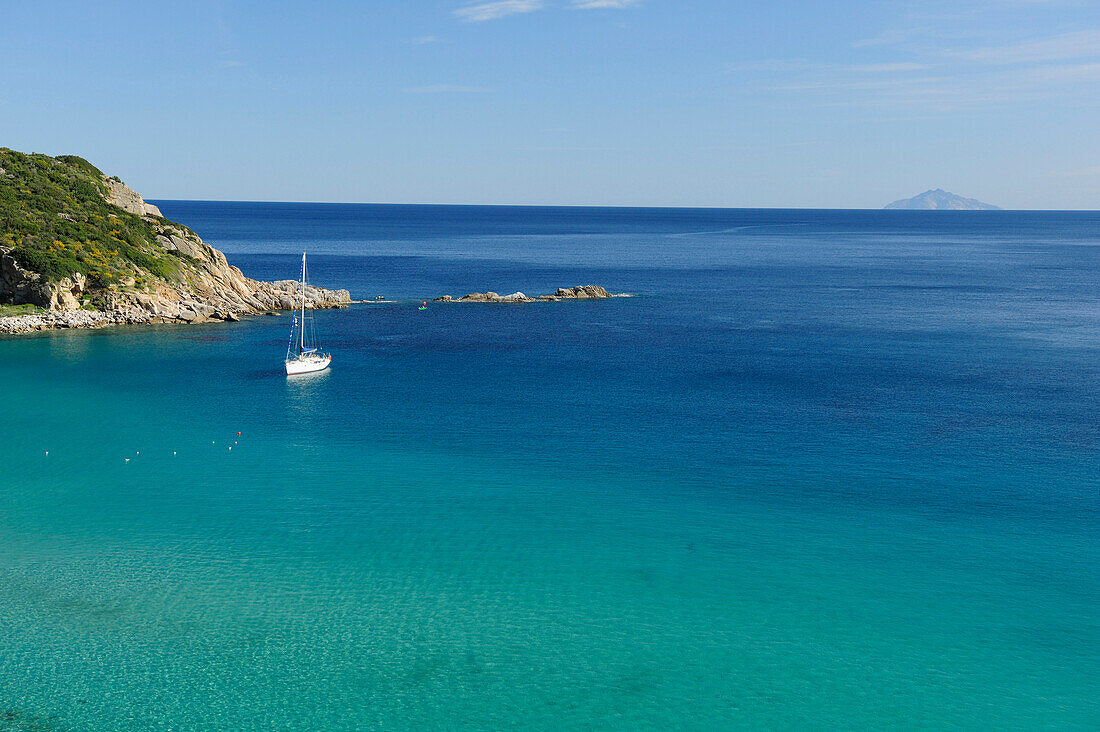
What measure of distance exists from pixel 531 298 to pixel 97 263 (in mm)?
57668

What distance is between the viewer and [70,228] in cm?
10075

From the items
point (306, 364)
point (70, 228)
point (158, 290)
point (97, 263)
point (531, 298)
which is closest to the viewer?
point (306, 364)

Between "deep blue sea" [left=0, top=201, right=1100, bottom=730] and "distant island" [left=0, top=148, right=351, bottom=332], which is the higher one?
"distant island" [left=0, top=148, right=351, bottom=332]

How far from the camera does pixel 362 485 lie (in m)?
48.7

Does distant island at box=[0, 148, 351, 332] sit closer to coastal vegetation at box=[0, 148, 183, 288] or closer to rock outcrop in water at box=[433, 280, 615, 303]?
coastal vegetation at box=[0, 148, 183, 288]

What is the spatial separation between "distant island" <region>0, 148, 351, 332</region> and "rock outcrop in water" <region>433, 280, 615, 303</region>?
17.0m

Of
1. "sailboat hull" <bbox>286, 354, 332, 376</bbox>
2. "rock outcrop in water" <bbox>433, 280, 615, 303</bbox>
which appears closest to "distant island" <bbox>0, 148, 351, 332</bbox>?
"rock outcrop in water" <bbox>433, 280, 615, 303</bbox>

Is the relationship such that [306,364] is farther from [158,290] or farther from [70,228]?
[70,228]

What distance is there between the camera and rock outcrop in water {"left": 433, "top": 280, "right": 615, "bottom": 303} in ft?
412

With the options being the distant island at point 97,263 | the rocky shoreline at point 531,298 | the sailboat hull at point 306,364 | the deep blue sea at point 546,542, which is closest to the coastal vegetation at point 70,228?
the distant island at point 97,263

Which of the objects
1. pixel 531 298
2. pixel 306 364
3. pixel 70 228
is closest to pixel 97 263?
pixel 70 228

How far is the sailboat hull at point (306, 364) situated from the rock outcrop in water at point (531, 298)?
4735 cm

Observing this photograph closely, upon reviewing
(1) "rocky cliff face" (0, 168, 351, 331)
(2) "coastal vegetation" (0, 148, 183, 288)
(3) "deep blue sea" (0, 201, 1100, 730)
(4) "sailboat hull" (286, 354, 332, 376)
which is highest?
(2) "coastal vegetation" (0, 148, 183, 288)

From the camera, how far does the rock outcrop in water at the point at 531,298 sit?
125625mm
